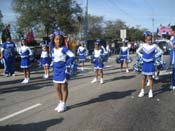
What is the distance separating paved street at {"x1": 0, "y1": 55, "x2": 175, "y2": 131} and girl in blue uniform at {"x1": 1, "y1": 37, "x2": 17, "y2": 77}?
5.71m

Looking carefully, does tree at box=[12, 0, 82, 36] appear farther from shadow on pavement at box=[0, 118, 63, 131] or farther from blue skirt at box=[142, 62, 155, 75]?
shadow on pavement at box=[0, 118, 63, 131]

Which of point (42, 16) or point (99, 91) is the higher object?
point (42, 16)

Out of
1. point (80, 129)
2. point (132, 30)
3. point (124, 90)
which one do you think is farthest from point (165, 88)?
point (132, 30)

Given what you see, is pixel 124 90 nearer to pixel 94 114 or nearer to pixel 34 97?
pixel 34 97

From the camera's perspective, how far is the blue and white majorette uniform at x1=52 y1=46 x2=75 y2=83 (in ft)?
32.7

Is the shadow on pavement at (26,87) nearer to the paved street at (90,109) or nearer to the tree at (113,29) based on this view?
the paved street at (90,109)

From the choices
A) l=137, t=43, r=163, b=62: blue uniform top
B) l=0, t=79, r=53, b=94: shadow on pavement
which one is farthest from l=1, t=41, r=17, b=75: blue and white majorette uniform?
l=137, t=43, r=163, b=62: blue uniform top

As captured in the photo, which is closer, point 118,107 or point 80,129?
point 80,129

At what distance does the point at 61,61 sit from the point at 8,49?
10.6m

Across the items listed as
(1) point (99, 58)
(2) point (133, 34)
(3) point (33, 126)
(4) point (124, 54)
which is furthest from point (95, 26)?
(3) point (33, 126)

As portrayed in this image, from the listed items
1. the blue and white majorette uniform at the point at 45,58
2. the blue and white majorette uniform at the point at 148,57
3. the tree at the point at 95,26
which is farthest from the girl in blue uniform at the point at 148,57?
the tree at the point at 95,26

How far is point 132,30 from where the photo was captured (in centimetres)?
10225

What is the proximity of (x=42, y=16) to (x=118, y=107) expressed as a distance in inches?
1270

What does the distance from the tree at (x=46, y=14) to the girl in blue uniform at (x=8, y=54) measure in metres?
21.0
